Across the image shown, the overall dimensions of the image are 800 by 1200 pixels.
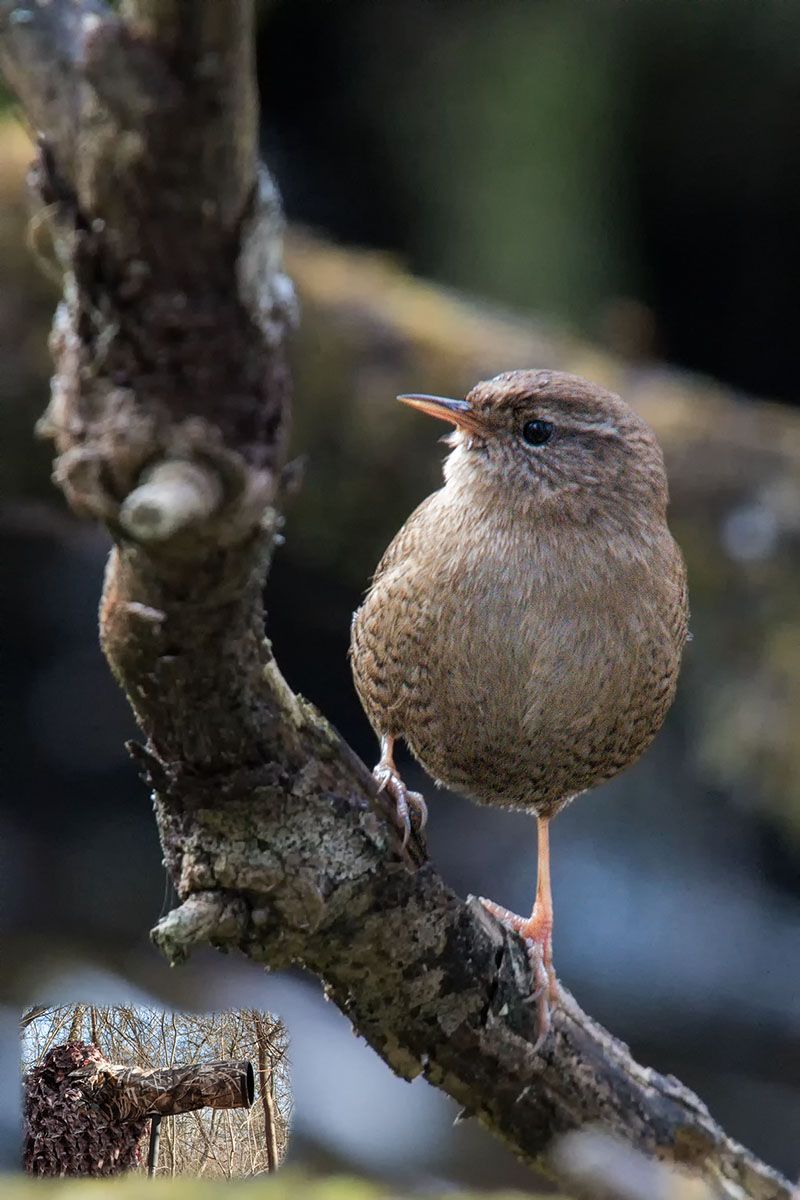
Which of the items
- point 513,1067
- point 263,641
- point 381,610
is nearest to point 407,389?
point 381,610

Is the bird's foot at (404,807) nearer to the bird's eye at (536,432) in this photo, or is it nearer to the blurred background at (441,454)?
the bird's eye at (536,432)

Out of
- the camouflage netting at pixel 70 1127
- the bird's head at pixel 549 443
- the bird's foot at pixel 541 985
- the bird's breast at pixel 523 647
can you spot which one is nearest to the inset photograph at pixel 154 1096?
the camouflage netting at pixel 70 1127

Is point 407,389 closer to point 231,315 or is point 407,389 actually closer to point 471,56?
point 471,56

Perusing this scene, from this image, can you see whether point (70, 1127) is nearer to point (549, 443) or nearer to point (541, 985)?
point (541, 985)

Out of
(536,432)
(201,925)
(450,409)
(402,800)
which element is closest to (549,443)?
(536,432)

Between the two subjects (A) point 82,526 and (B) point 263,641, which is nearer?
(B) point 263,641

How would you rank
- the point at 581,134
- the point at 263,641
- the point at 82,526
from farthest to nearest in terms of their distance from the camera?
1. the point at 581,134
2. the point at 82,526
3. the point at 263,641
